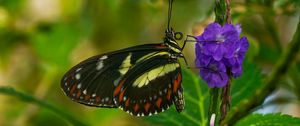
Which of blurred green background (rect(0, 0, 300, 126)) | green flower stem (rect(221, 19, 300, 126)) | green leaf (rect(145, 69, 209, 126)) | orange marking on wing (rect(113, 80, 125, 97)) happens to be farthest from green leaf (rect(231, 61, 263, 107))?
blurred green background (rect(0, 0, 300, 126))

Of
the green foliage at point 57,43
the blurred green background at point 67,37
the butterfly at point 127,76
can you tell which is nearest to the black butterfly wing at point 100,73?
the butterfly at point 127,76

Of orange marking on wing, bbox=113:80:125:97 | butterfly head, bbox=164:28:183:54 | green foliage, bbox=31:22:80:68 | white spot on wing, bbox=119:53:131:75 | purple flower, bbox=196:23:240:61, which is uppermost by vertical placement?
purple flower, bbox=196:23:240:61

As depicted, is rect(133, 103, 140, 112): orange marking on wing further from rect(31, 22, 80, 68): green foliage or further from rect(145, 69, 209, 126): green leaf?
rect(31, 22, 80, 68): green foliage

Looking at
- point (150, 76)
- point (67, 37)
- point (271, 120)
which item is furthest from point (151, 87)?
point (67, 37)

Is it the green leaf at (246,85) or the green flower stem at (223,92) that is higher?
the green flower stem at (223,92)

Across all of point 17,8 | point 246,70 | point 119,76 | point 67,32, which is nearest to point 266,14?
point 246,70

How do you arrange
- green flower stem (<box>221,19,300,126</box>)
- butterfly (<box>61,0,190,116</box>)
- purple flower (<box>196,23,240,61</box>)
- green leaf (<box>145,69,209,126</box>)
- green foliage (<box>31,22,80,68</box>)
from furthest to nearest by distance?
green foliage (<box>31,22,80,68</box>)
butterfly (<box>61,0,190,116</box>)
green leaf (<box>145,69,209,126</box>)
purple flower (<box>196,23,240,61</box>)
green flower stem (<box>221,19,300,126</box>)

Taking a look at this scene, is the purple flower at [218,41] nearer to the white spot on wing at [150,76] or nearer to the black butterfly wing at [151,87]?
the black butterfly wing at [151,87]

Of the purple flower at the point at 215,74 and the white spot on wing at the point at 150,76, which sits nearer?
the purple flower at the point at 215,74
